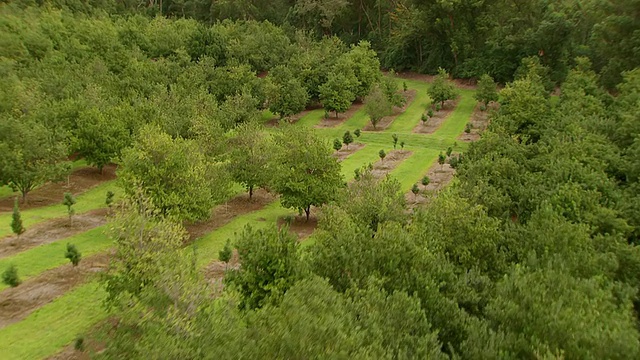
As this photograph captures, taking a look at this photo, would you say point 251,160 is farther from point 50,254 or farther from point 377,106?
point 377,106

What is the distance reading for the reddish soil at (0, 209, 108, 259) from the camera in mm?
33531

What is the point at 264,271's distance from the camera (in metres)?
22.3

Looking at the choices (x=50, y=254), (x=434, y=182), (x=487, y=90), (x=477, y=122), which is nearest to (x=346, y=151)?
(x=434, y=182)

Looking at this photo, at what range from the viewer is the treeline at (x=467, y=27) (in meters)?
62.3

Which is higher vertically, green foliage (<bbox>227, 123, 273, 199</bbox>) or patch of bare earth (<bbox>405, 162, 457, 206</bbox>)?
green foliage (<bbox>227, 123, 273, 199</bbox>)

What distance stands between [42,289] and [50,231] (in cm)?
830

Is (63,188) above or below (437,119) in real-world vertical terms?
→ above

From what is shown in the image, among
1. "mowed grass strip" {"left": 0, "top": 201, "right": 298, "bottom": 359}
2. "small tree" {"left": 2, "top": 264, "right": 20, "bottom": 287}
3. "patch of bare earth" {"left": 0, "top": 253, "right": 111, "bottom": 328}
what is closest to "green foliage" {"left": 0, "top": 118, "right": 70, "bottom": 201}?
"patch of bare earth" {"left": 0, "top": 253, "right": 111, "bottom": 328}

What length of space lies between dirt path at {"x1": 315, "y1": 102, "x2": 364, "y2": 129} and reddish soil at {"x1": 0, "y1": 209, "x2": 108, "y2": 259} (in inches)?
1494

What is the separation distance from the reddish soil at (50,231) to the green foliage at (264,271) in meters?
18.8

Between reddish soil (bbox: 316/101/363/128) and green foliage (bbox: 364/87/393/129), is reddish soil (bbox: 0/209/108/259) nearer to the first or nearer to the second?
green foliage (bbox: 364/87/393/129)

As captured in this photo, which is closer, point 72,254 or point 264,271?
point 264,271

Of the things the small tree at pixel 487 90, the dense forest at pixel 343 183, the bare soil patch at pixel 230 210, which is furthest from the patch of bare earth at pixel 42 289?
the small tree at pixel 487 90

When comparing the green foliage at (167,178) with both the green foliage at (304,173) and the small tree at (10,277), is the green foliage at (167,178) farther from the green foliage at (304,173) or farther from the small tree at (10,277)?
the small tree at (10,277)
